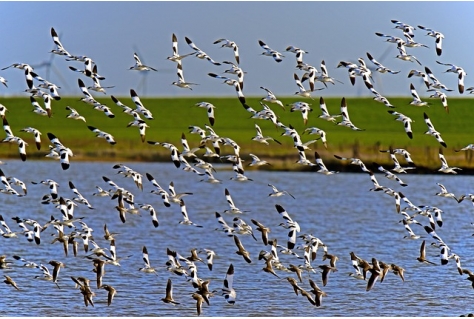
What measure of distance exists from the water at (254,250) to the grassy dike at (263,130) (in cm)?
164

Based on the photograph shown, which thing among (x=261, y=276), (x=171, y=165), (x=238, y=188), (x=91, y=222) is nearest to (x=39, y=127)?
(x=171, y=165)

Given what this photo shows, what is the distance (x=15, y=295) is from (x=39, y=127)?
6591cm

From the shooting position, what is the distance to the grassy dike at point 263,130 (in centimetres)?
6103

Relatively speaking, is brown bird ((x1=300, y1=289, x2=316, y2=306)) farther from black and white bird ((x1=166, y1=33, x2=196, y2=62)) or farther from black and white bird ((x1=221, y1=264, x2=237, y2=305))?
black and white bird ((x1=166, y1=33, x2=196, y2=62))

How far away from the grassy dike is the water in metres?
1.64

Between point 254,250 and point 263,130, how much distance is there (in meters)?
55.8

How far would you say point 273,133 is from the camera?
85.6 meters

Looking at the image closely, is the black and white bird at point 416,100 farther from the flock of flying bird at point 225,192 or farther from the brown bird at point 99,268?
the brown bird at point 99,268

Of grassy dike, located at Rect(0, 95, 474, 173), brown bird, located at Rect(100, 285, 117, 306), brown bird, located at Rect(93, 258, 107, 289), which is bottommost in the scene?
brown bird, located at Rect(100, 285, 117, 306)

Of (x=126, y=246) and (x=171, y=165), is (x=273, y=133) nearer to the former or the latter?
(x=171, y=165)

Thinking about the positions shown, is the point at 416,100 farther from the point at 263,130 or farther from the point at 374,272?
the point at 263,130

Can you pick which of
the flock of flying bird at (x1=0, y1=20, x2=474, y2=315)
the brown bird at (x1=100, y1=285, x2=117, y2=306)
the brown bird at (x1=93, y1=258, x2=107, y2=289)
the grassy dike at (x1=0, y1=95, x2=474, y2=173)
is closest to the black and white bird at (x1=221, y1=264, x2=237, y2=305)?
the flock of flying bird at (x1=0, y1=20, x2=474, y2=315)

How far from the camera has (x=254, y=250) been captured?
36.1 m

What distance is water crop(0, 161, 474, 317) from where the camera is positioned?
89.8 feet
